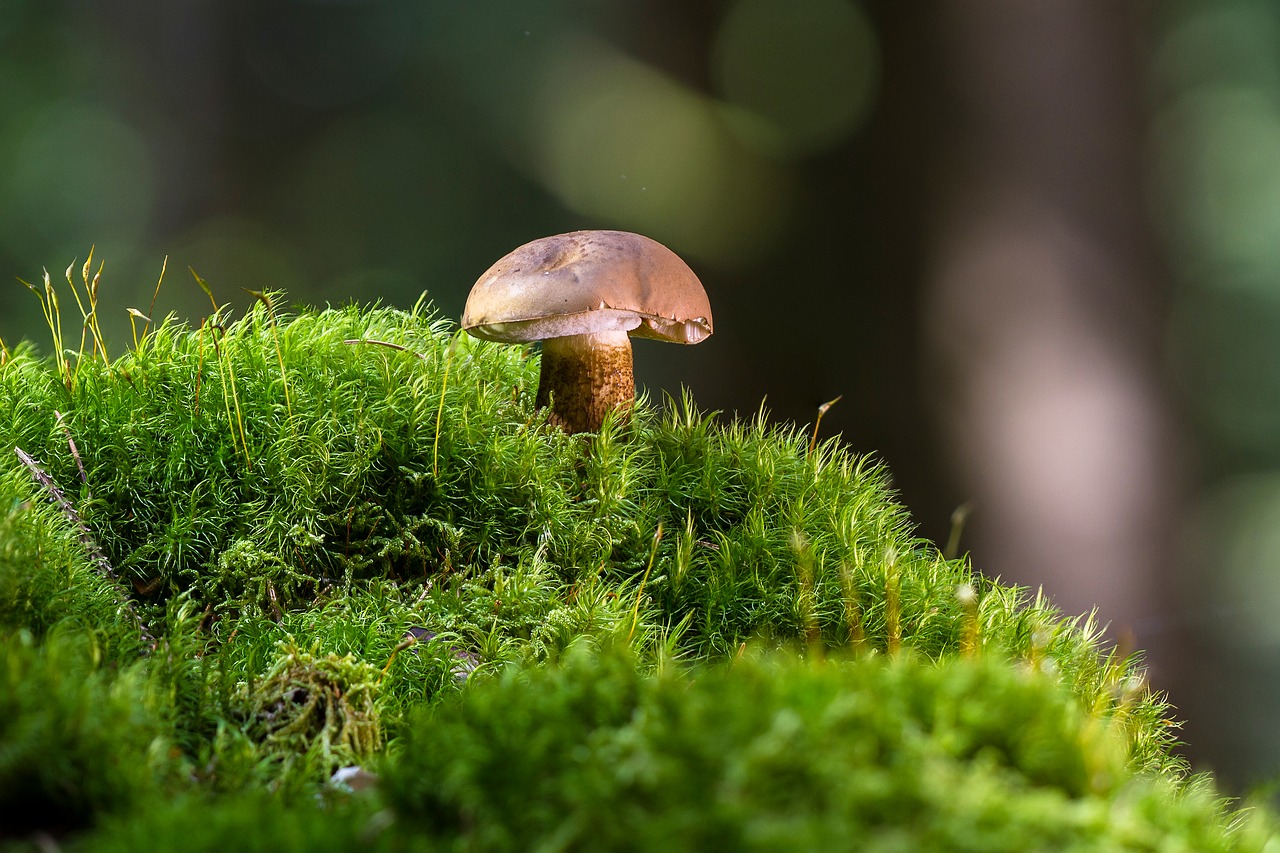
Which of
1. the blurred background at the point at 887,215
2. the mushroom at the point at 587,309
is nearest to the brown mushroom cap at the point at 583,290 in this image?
the mushroom at the point at 587,309

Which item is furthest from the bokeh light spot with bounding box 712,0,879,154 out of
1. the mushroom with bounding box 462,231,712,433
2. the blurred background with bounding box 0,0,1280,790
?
the mushroom with bounding box 462,231,712,433

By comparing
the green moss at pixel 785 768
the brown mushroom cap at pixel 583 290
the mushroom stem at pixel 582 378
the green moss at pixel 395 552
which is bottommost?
the green moss at pixel 395 552

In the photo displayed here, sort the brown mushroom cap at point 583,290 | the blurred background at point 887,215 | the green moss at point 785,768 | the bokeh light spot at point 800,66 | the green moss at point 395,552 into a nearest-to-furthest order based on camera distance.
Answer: the green moss at point 785,768 → the green moss at point 395,552 → the brown mushroom cap at point 583,290 → the blurred background at point 887,215 → the bokeh light spot at point 800,66

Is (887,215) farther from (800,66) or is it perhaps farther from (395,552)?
(395,552)

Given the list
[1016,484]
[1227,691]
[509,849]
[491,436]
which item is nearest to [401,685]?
[491,436]

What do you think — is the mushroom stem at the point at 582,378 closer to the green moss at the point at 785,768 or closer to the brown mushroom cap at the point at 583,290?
the brown mushroom cap at the point at 583,290

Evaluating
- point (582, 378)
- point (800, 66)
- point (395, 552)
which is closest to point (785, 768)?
point (395, 552)
